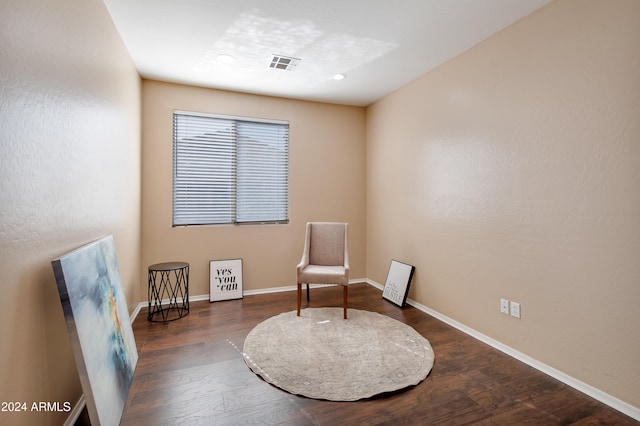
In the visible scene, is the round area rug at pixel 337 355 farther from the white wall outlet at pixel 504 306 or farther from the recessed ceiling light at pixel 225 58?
the recessed ceiling light at pixel 225 58

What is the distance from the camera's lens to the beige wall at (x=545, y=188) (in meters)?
1.81

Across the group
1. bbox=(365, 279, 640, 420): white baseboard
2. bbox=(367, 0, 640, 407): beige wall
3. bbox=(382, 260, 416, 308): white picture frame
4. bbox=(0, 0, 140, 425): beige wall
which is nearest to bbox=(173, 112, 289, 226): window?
bbox=(0, 0, 140, 425): beige wall

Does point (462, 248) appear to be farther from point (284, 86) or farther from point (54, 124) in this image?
point (54, 124)

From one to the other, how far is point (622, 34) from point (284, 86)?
9.86 feet

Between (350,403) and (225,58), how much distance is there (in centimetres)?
312

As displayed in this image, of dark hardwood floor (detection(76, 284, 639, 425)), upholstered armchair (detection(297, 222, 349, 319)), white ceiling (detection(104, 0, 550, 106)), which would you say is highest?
white ceiling (detection(104, 0, 550, 106))

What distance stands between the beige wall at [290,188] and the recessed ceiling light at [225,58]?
2.87 ft

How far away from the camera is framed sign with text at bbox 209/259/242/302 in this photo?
3.79m

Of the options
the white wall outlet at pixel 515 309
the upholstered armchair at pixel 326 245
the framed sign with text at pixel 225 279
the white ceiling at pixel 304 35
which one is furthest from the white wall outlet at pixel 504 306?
the framed sign with text at pixel 225 279

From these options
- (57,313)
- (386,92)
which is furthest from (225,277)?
(386,92)

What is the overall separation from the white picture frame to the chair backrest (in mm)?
691

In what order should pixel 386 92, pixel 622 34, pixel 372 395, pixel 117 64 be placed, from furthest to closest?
1. pixel 386 92
2. pixel 117 64
3. pixel 372 395
4. pixel 622 34

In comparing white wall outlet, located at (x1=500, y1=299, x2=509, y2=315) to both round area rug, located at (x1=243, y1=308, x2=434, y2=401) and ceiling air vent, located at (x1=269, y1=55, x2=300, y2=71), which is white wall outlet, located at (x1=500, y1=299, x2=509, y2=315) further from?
ceiling air vent, located at (x1=269, y1=55, x2=300, y2=71)

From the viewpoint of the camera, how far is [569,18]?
2.06 m
